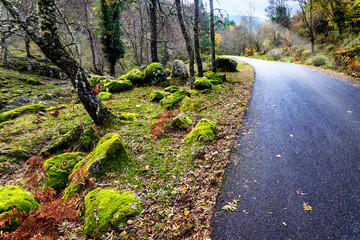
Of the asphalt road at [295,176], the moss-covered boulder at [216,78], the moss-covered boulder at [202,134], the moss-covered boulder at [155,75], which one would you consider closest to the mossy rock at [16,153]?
the moss-covered boulder at [202,134]

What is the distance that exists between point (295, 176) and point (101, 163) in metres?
4.41

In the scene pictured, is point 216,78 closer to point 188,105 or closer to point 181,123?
point 188,105

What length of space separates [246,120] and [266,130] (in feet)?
3.19

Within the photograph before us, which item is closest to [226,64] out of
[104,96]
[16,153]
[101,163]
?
[104,96]

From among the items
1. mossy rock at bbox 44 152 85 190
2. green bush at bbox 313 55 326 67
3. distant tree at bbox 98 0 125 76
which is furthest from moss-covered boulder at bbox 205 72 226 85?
Answer: green bush at bbox 313 55 326 67

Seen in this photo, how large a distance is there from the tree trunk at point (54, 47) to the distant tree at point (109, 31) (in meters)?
13.5

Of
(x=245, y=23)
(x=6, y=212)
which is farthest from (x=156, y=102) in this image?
(x=245, y=23)

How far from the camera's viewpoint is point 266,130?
5801 mm

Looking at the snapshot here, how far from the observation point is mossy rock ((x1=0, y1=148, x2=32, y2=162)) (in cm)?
556

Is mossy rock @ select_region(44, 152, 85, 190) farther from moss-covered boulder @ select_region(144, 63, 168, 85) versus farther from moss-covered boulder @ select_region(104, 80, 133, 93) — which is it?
moss-covered boulder @ select_region(144, 63, 168, 85)

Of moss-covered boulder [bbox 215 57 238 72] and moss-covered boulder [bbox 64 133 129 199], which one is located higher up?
moss-covered boulder [bbox 215 57 238 72]

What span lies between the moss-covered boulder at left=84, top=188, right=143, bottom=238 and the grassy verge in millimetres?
129

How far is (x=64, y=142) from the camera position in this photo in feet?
18.3

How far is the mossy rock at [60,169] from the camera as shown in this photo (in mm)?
4262
